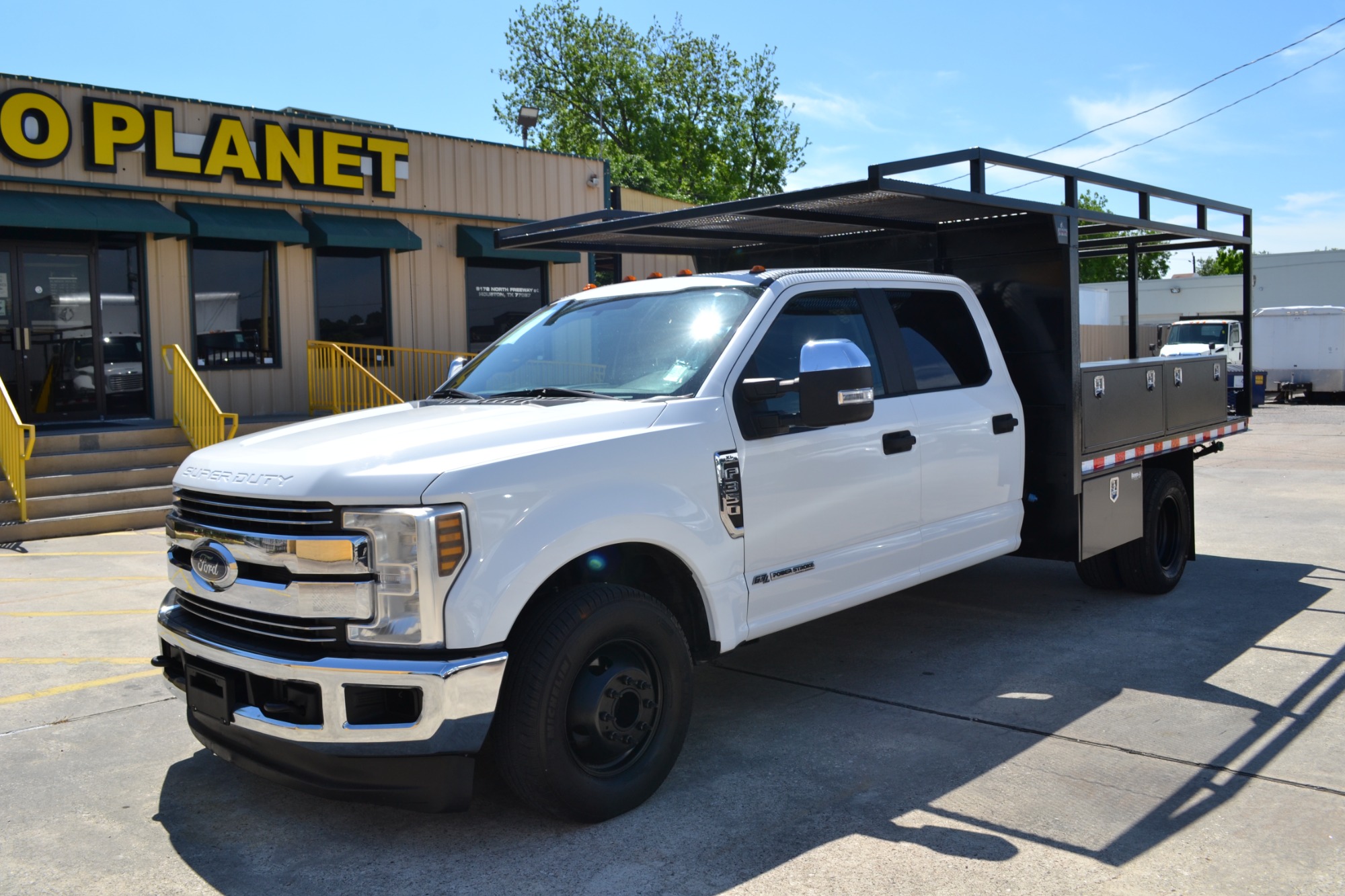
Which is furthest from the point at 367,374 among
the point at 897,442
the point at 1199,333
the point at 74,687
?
the point at 1199,333

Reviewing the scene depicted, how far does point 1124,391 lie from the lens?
6867mm

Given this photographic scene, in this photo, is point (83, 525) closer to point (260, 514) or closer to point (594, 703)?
point (260, 514)

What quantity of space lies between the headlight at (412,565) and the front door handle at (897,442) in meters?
2.33

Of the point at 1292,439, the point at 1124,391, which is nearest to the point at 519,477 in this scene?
the point at 1124,391

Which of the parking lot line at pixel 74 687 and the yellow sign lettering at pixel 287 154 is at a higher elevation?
the yellow sign lettering at pixel 287 154

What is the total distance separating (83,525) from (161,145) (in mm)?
5780

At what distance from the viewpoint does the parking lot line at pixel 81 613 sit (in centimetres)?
739

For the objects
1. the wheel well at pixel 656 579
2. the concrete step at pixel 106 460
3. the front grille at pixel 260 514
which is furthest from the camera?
the concrete step at pixel 106 460

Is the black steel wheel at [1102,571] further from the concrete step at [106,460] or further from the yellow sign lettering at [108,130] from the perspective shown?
the yellow sign lettering at [108,130]

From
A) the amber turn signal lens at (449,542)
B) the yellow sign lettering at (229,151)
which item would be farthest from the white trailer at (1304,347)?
the amber turn signal lens at (449,542)

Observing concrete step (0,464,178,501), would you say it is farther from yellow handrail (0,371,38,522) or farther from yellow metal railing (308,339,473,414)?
yellow metal railing (308,339,473,414)

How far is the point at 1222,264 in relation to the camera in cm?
8506

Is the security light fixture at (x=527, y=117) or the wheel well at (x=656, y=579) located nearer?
the wheel well at (x=656, y=579)

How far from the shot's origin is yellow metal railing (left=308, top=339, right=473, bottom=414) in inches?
603
